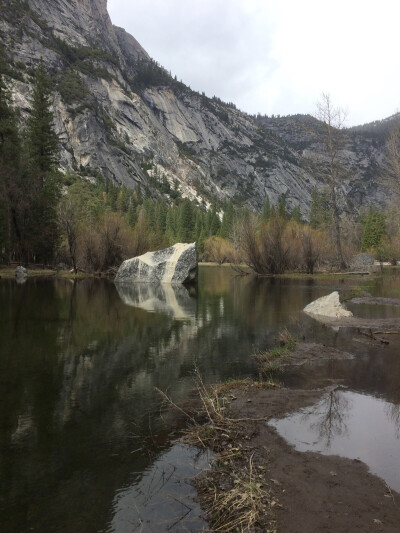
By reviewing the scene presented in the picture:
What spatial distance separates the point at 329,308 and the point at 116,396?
36.8 ft

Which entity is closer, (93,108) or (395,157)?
(395,157)

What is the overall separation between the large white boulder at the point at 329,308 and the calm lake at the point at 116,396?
785 millimetres

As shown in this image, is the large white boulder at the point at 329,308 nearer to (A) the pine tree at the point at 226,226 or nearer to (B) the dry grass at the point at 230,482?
(B) the dry grass at the point at 230,482

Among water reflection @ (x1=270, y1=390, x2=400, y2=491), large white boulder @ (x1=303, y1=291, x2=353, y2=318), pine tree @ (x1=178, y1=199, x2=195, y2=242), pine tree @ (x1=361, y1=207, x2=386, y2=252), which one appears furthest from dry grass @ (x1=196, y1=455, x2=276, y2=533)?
pine tree @ (x1=178, y1=199, x2=195, y2=242)

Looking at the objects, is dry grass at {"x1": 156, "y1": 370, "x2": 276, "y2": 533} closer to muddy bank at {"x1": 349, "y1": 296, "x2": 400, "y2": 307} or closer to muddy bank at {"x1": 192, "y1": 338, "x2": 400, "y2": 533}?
muddy bank at {"x1": 192, "y1": 338, "x2": 400, "y2": 533}

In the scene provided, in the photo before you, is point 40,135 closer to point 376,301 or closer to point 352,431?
point 376,301

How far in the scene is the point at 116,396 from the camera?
7.43m

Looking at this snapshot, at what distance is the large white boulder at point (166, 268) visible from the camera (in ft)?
118

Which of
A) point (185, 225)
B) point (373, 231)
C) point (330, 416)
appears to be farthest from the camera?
point (185, 225)

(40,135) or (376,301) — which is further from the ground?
(40,135)

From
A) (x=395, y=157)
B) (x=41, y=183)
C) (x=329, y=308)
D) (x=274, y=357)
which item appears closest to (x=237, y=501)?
(x=274, y=357)

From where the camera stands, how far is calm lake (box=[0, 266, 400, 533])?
416 centimetres

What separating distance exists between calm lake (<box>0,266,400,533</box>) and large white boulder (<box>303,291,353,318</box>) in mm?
785

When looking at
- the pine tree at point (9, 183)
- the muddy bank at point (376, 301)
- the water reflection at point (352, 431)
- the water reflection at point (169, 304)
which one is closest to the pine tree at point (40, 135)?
the pine tree at point (9, 183)
